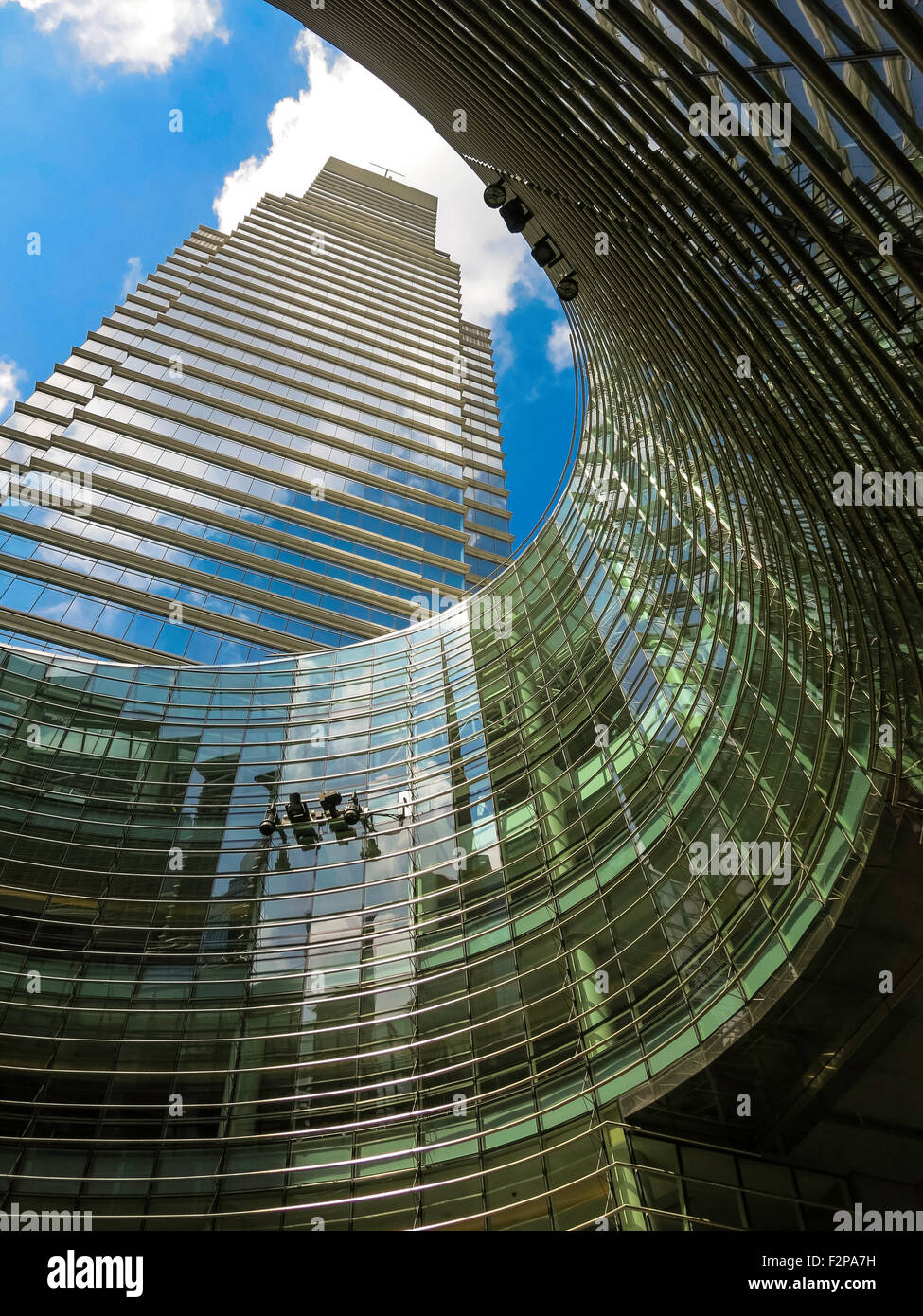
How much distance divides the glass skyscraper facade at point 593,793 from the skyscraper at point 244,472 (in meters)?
9.02

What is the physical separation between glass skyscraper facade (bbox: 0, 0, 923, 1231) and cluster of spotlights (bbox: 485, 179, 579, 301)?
1.41 feet

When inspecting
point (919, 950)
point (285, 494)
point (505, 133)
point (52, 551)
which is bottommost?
point (919, 950)

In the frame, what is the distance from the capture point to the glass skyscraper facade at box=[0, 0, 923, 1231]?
Result: 1250cm

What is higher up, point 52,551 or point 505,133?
point 52,551

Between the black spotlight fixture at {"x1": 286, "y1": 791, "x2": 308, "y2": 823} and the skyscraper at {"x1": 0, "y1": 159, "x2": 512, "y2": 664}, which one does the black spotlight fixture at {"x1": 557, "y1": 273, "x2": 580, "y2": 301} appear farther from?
the skyscraper at {"x1": 0, "y1": 159, "x2": 512, "y2": 664}

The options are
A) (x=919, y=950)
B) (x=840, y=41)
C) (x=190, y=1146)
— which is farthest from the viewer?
(x=190, y=1146)

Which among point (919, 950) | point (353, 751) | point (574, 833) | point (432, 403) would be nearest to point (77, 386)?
point (432, 403)

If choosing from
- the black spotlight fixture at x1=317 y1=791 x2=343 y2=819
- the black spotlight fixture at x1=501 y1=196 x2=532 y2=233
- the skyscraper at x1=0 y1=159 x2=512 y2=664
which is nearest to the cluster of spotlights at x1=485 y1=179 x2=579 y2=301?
the black spotlight fixture at x1=501 y1=196 x2=532 y2=233

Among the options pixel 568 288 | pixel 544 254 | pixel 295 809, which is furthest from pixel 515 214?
pixel 295 809

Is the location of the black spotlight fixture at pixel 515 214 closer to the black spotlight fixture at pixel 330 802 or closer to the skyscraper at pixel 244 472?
the black spotlight fixture at pixel 330 802

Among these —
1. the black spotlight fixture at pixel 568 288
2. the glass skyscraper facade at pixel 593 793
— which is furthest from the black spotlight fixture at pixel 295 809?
the black spotlight fixture at pixel 568 288

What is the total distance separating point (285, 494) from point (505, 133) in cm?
3115

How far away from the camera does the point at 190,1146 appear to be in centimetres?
2106

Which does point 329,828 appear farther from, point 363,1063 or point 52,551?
point 52,551
